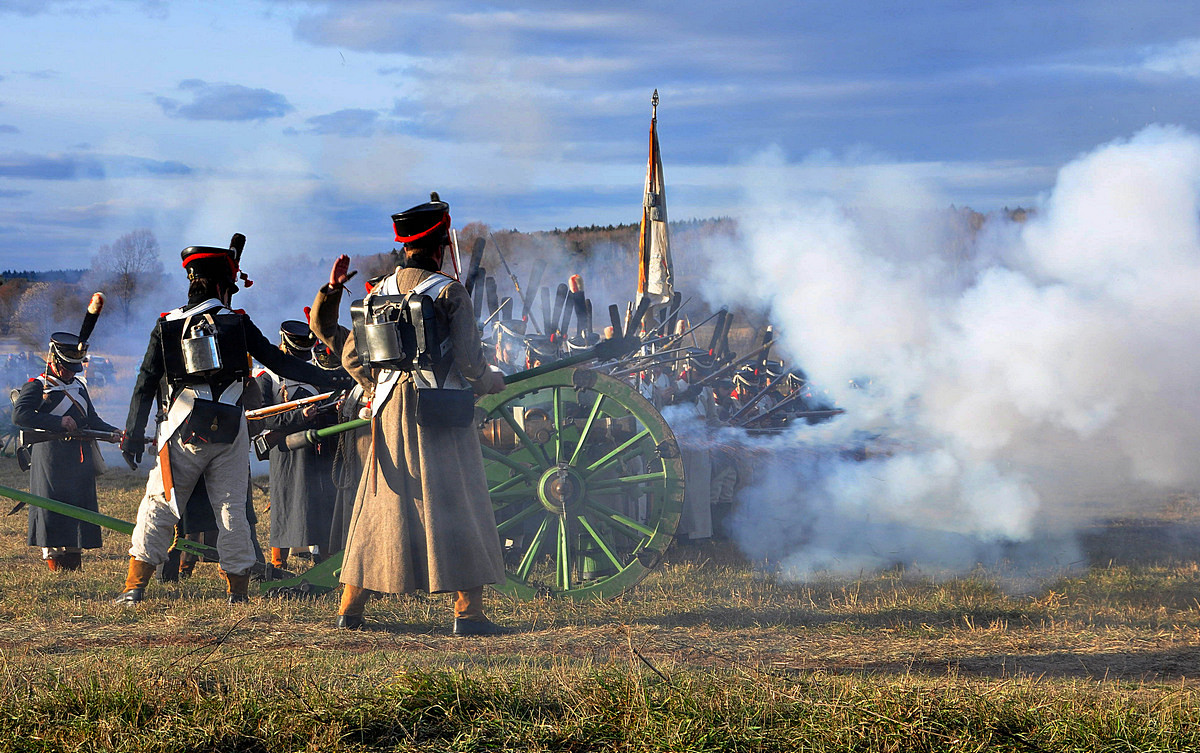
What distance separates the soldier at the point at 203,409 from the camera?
4965 mm

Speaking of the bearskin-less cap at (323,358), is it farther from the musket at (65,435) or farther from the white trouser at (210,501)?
the musket at (65,435)

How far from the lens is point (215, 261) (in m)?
5.10

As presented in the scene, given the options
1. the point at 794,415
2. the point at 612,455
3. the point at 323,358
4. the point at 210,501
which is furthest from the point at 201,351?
the point at 794,415

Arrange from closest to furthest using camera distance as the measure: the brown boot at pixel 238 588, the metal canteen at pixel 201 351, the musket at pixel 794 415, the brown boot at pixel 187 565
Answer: the metal canteen at pixel 201 351 < the brown boot at pixel 238 588 < the brown boot at pixel 187 565 < the musket at pixel 794 415

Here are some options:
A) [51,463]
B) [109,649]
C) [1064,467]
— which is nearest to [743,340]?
[1064,467]

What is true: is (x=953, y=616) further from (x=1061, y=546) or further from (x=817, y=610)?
(x=1061, y=546)

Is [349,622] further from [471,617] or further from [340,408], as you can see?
[340,408]

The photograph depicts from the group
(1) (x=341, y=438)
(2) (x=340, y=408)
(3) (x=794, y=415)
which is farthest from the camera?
(3) (x=794, y=415)

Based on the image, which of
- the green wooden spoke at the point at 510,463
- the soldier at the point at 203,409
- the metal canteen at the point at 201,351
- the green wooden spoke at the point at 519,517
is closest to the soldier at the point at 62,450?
the soldier at the point at 203,409

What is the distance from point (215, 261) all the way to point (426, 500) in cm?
167

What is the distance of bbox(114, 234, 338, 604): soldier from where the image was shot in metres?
4.96

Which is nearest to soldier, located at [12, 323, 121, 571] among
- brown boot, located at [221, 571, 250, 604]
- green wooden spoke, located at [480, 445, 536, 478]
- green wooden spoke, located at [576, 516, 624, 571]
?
brown boot, located at [221, 571, 250, 604]

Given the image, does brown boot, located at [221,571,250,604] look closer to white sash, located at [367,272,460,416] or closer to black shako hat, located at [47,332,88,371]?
white sash, located at [367,272,460,416]

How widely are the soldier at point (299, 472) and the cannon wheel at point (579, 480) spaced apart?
1.16 meters
